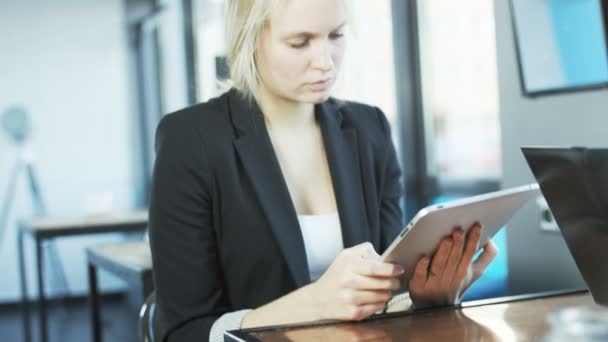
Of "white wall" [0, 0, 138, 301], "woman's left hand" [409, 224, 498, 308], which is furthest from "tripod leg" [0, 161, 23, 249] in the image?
"woman's left hand" [409, 224, 498, 308]

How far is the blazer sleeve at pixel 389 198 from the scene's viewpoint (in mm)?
1644

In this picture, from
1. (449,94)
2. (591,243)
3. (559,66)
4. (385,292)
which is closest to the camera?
(591,243)

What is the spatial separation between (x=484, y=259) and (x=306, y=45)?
0.48 m

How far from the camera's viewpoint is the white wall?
6250 millimetres

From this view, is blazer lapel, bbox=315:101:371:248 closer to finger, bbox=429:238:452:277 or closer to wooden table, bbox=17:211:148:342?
finger, bbox=429:238:452:277

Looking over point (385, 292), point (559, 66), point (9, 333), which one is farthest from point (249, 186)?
point (9, 333)

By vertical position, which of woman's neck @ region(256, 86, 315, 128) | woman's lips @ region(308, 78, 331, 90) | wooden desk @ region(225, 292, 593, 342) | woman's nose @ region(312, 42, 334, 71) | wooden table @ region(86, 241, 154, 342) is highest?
woman's nose @ region(312, 42, 334, 71)

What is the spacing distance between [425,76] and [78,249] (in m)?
4.18

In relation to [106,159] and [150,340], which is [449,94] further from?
[106,159]

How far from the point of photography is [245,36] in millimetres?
1466

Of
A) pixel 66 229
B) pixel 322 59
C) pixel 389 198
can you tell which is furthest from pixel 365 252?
pixel 66 229

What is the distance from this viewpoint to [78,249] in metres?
6.39

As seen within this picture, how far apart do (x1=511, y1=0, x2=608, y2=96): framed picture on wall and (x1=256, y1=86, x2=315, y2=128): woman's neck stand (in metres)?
0.64

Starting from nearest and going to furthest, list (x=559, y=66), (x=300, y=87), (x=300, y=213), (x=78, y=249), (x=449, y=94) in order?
(x=300, y=87), (x=300, y=213), (x=559, y=66), (x=449, y=94), (x=78, y=249)
